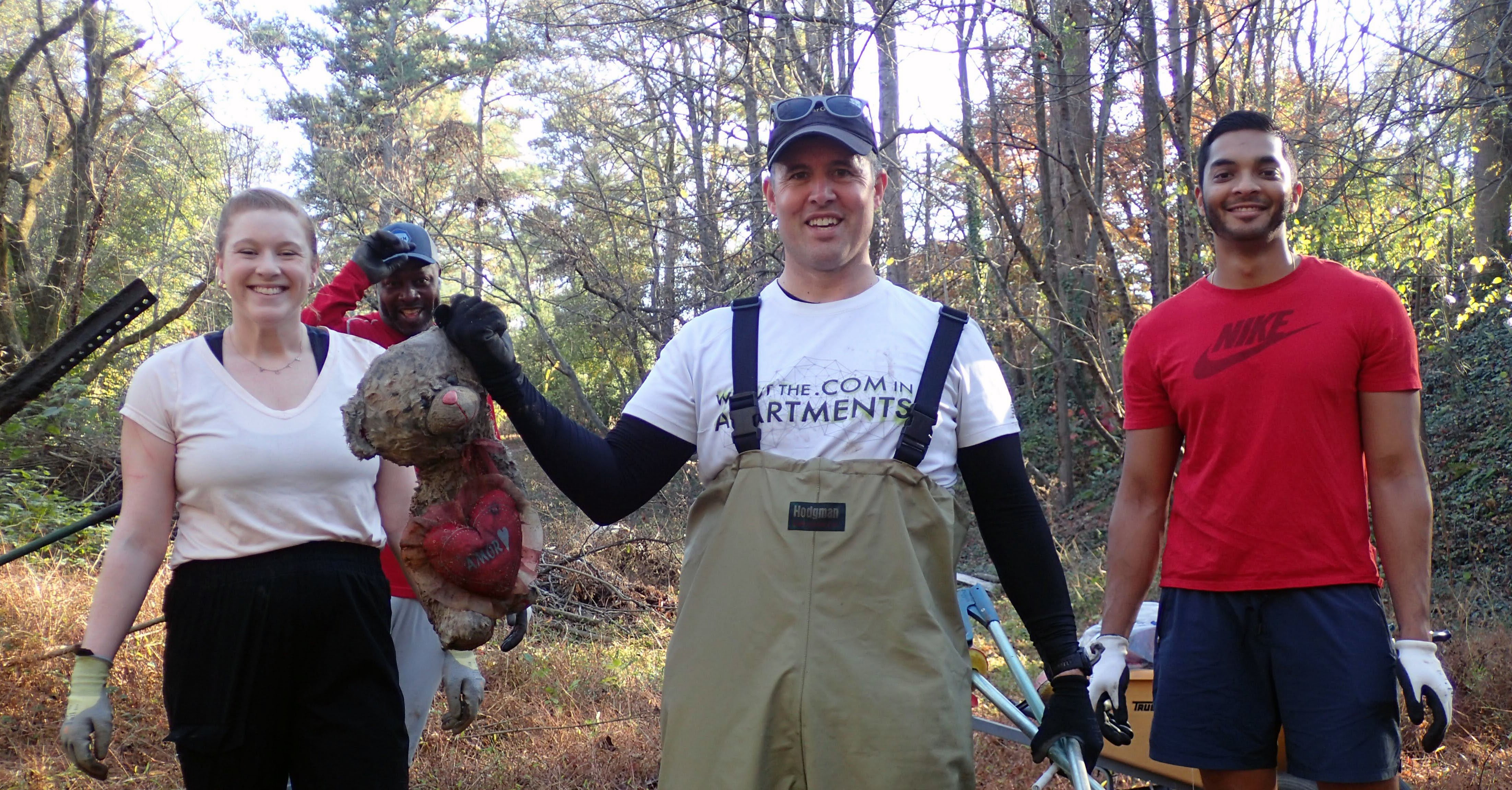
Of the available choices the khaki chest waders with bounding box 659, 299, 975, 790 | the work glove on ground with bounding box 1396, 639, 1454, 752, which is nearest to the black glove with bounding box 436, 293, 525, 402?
the khaki chest waders with bounding box 659, 299, 975, 790

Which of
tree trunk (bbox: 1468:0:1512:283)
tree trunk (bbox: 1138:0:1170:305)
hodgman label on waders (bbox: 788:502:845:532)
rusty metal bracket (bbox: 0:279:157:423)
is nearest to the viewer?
hodgman label on waders (bbox: 788:502:845:532)

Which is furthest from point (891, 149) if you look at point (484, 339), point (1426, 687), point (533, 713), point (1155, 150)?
point (484, 339)

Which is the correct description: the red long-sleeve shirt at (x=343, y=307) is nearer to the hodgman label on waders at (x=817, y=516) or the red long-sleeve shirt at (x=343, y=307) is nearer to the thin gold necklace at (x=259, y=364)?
the thin gold necklace at (x=259, y=364)

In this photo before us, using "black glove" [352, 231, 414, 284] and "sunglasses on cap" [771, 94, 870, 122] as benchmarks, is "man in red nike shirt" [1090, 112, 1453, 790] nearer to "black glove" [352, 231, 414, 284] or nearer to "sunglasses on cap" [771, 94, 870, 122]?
"sunglasses on cap" [771, 94, 870, 122]

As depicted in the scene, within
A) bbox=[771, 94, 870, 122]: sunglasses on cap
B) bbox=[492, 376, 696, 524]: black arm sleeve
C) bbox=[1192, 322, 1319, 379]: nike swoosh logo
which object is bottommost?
bbox=[492, 376, 696, 524]: black arm sleeve

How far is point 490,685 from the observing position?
6008mm

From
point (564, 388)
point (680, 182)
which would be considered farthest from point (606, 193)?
point (564, 388)

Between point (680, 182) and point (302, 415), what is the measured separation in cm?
1147

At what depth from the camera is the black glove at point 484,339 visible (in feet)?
6.15

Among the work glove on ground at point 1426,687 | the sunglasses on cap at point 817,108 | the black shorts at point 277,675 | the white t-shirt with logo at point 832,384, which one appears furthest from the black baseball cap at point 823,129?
the work glove on ground at point 1426,687

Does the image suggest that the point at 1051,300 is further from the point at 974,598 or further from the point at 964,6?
the point at 974,598

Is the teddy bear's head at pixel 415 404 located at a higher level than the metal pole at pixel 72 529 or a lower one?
higher

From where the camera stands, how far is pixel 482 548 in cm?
193

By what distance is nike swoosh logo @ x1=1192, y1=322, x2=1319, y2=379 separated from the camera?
8.66ft
